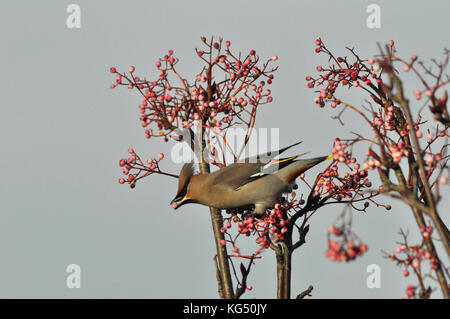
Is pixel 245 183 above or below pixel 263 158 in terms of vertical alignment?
below

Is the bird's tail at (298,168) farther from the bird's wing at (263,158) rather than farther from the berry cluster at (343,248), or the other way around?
the berry cluster at (343,248)

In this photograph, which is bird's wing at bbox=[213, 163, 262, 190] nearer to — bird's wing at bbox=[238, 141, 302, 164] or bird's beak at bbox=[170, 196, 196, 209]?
bird's wing at bbox=[238, 141, 302, 164]

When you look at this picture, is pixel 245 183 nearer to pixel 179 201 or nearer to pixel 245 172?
pixel 245 172

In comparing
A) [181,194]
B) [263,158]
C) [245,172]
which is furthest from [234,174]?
[181,194]

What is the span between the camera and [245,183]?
4469mm

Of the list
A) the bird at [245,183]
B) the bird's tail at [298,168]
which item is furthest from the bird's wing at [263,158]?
the bird's tail at [298,168]

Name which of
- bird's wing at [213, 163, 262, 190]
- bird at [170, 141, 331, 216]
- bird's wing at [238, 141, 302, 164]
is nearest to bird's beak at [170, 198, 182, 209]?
bird at [170, 141, 331, 216]

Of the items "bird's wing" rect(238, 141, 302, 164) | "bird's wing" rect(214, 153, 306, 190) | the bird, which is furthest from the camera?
"bird's wing" rect(238, 141, 302, 164)

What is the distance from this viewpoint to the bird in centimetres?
432

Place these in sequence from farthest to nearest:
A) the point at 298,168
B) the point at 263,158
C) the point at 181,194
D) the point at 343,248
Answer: the point at 263,158
the point at 298,168
the point at 181,194
the point at 343,248

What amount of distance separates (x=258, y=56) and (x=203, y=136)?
2.16 feet

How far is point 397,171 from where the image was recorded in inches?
135
